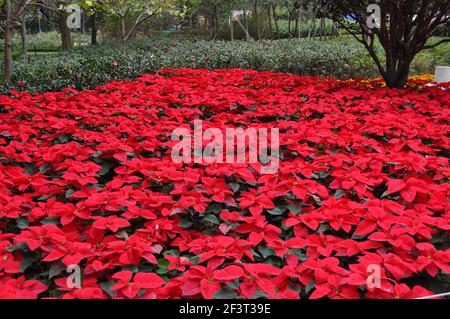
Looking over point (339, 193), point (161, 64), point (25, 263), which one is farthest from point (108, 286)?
point (161, 64)

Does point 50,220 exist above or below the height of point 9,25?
below

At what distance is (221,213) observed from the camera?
5.94ft

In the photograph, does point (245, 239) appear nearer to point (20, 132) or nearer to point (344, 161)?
point (344, 161)

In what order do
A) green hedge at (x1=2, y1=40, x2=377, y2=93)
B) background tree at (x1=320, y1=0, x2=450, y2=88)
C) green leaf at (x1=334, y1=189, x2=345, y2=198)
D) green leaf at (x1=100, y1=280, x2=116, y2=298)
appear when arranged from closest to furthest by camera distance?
1. green leaf at (x1=100, y1=280, x2=116, y2=298)
2. green leaf at (x1=334, y1=189, x2=345, y2=198)
3. background tree at (x1=320, y1=0, x2=450, y2=88)
4. green hedge at (x1=2, y1=40, x2=377, y2=93)

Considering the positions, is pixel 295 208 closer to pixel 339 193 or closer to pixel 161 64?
pixel 339 193

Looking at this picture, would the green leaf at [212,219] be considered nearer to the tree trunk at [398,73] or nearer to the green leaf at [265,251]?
the green leaf at [265,251]
